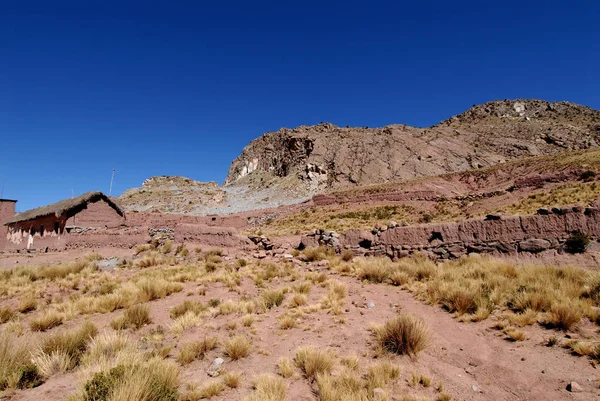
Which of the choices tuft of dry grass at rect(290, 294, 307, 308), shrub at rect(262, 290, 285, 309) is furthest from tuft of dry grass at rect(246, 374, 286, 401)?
shrub at rect(262, 290, 285, 309)

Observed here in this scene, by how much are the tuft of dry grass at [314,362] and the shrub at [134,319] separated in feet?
14.0

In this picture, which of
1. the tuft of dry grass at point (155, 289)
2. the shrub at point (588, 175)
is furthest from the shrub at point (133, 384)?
the shrub at point (588, 175)

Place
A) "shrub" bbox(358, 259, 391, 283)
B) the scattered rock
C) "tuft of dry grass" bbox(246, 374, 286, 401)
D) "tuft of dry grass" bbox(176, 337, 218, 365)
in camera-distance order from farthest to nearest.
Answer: "shrub" bbox(358, 259, 391, 283) → the scattered rock → "tuft of dry grass" bbox(176, 337, 218, 365) → "tuft of dry grass" bbox(246, 374, 286, 401)

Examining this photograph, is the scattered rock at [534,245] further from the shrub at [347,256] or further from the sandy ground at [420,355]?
the shrub at [347,256]

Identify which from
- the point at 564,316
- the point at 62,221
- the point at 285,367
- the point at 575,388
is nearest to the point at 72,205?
the point at 62,221

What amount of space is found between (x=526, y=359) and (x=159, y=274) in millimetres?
11877

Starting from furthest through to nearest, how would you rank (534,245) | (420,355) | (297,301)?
(534,245), (297,301), (420,355)

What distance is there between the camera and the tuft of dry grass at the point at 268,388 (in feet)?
13.6

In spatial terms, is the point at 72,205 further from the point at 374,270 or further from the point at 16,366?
the point at 374,270

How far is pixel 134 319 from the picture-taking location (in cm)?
746

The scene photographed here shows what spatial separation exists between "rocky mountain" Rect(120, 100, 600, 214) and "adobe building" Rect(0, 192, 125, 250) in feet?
90.2

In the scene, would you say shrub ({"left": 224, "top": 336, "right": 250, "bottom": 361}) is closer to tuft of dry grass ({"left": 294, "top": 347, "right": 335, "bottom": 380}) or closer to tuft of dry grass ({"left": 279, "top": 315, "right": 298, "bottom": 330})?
tuft of dry grass ({"left": 294, "top": 347, "right": 335, "bottom": 380})

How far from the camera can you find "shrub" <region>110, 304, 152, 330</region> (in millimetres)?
7202

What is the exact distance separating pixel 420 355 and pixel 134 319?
644 centimetres
